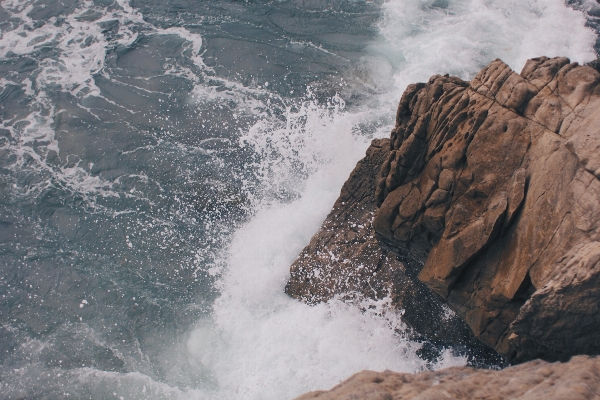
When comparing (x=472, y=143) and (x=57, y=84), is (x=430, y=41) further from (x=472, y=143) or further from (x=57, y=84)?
(x=57, y=84)

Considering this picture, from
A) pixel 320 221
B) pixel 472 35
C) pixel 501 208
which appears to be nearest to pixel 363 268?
pixel 320 221

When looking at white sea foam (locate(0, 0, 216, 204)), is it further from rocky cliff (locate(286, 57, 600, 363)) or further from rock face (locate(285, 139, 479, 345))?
rocky cliff (locate(286, 57, 600, 363))

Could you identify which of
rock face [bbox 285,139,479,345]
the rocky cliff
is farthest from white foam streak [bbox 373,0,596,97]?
the rocky cliff

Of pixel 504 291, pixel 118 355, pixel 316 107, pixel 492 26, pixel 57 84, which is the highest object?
pixel 492 26

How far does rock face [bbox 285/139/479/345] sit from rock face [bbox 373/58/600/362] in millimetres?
2542

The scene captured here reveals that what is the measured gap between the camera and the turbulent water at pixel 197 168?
2114 cm

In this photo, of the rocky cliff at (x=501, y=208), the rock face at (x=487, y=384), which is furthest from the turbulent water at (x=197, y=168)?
the rock face at (x=487, y=384)

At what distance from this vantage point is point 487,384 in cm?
1230

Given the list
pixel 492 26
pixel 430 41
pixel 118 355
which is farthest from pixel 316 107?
pixel 118 355

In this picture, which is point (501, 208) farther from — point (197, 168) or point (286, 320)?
point (197, 168)

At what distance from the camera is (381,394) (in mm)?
11836

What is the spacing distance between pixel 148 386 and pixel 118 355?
2304mm

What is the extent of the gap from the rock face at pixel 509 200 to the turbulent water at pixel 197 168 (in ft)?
16.0

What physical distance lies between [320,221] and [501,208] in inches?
456
